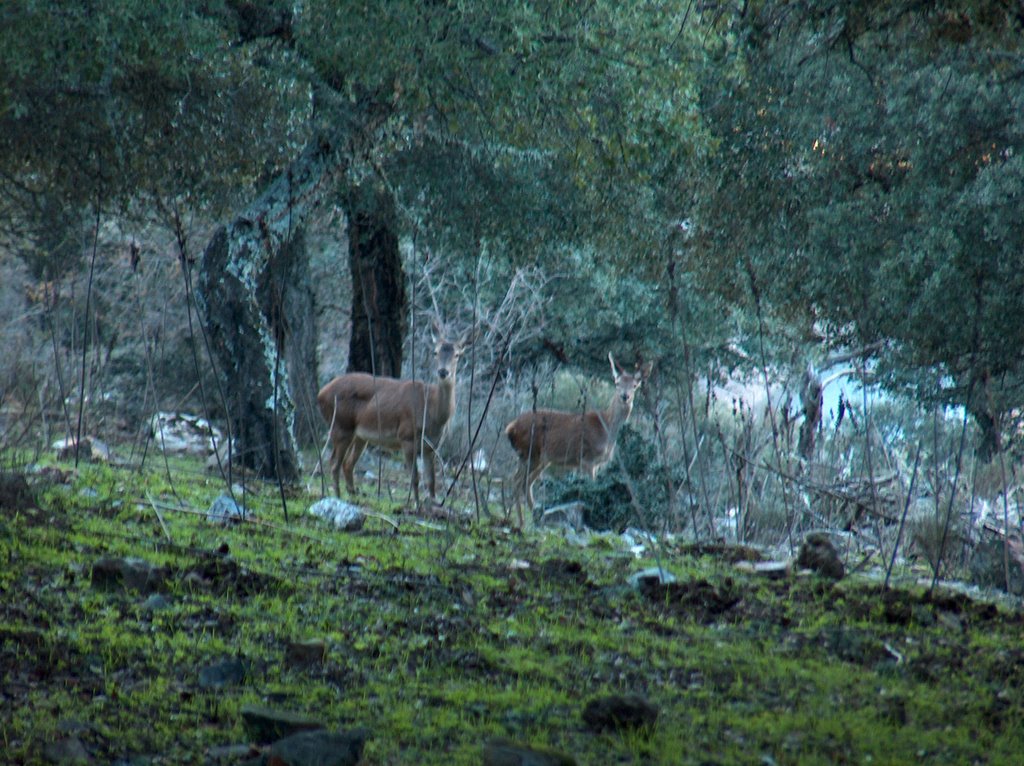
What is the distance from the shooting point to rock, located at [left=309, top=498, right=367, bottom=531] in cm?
→ 888

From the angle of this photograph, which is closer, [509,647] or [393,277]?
[509,647]

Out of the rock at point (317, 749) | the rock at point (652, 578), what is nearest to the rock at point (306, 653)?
the rock at point (317, 749)

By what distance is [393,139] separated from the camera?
13.8 m

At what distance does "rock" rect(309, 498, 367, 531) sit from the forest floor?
0.59m

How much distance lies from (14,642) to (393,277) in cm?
1315

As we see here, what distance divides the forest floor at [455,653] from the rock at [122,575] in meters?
0.01

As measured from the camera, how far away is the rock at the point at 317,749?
12.7 ft

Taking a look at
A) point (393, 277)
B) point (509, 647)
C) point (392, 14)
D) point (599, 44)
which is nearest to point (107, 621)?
point (509, 647)

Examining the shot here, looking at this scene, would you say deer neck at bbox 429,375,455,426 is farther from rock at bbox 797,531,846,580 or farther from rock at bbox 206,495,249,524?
rock at bbox 797,531,846,580

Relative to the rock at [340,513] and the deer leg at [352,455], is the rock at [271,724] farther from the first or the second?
the deer leg at [352,455]

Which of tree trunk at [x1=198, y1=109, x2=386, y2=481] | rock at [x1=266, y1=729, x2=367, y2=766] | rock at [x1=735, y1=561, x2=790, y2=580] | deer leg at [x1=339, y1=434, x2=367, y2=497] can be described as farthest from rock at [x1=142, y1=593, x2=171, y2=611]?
deer leg at [x1=339, y1=434, x2=367, y2=497]

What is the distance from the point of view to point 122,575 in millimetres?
6105

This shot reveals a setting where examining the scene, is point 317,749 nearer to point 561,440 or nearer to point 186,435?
point 561,440

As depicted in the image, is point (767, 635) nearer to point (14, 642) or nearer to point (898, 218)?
point (14, 642)
